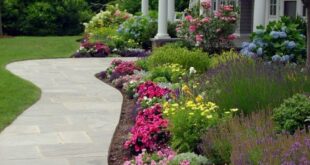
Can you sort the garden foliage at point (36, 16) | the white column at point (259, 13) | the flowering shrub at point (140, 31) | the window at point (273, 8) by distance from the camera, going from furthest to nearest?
the garden foliage at point (36, 16) < the window at point (273, 8) < the flowering shrub at point (140, 31) < the white column at point (259, 13)

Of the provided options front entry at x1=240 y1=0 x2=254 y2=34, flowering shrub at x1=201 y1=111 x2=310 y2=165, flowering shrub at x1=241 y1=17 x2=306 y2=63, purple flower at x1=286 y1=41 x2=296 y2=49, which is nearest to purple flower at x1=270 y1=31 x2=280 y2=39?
flowering shrub at x1=241 y1=17 x2=306 y2=63

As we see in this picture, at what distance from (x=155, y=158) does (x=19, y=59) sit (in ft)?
41.2

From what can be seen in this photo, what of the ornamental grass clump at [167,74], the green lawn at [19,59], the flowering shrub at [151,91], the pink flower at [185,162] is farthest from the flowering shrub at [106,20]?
the pink flower at [185,162]

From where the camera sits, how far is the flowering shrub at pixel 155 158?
564cm

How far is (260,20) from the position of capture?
1480 centimetres

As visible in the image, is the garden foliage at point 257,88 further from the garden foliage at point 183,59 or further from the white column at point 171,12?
the white column at point 171,12

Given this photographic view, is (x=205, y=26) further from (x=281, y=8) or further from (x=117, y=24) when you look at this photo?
(x=117, y=24)

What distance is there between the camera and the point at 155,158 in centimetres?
577

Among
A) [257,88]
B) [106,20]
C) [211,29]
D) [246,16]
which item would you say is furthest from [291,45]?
[106,20]

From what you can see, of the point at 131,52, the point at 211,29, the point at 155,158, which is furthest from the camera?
the point at 131,52

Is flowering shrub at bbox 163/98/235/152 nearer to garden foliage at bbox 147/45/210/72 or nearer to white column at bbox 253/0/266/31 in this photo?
garden foliage at bbox 147/45/210/72

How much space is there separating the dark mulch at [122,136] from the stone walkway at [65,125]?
8 cm

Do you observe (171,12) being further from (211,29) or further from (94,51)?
(211,29)

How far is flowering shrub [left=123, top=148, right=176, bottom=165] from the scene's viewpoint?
5.64m
